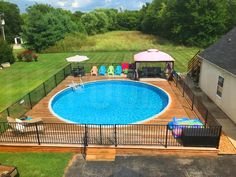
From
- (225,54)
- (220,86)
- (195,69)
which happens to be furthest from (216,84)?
(195,69)

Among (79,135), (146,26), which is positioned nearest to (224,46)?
(79,135)

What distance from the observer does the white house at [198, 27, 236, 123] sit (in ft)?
45.9

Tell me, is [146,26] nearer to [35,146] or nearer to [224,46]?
[224,46]

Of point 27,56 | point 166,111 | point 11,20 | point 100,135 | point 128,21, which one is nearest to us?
point 100,135

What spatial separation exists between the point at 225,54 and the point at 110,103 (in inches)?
366

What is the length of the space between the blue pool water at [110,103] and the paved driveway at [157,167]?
198 inches

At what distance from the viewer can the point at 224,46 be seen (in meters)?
17.5

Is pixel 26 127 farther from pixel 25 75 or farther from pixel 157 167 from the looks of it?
pixel 25 75

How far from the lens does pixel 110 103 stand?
19.0 m

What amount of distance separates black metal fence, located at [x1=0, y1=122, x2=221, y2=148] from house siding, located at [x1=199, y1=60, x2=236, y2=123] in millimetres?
3551

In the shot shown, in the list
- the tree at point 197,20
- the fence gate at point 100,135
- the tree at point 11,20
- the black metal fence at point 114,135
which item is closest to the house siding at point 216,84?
the black metal fence at point 114,135

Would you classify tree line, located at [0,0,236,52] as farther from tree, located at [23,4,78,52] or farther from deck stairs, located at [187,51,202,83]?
deck stairs, located at [187,51,202,83]

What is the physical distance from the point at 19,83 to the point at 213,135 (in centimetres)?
1869

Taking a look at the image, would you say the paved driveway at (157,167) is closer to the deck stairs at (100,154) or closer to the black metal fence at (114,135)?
the deck stairs at (100,154)
